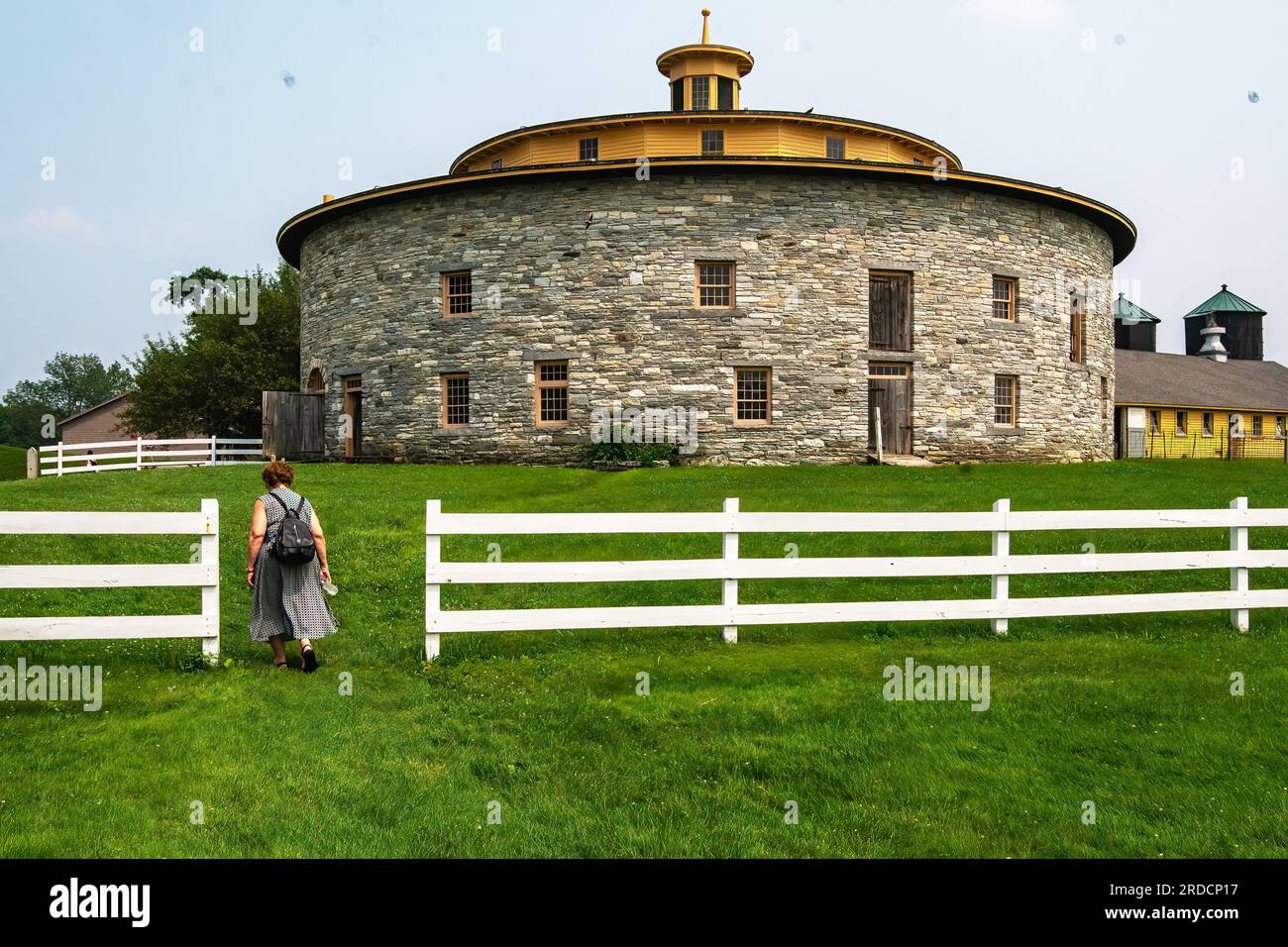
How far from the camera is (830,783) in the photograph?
241 inches

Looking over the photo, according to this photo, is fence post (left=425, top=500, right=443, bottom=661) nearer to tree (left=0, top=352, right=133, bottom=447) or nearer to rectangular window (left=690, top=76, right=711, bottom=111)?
rectangular window (left=690, top=76, right=711, bottom=111)

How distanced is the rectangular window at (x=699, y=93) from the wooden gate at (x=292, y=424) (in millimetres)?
16256

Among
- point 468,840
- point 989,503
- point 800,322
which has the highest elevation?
point 800,322

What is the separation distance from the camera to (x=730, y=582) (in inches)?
376

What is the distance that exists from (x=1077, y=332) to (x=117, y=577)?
32.4 metres

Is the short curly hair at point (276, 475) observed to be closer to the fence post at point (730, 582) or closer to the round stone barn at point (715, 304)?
the fence post at point (730, 582)

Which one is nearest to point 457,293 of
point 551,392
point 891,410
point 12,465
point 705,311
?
point 551,392

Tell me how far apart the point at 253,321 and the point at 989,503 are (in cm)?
3790

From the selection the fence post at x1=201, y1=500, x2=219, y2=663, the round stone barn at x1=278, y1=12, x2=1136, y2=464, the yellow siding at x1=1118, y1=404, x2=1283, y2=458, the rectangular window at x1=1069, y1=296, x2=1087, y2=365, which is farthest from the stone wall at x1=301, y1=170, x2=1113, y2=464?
the fence post at x1=201, y1=500, x2=219, y2=663

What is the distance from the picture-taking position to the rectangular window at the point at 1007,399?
3136cm

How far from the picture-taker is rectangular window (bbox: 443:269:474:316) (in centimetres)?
3069

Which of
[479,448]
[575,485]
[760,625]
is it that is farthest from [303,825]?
[479,448]
